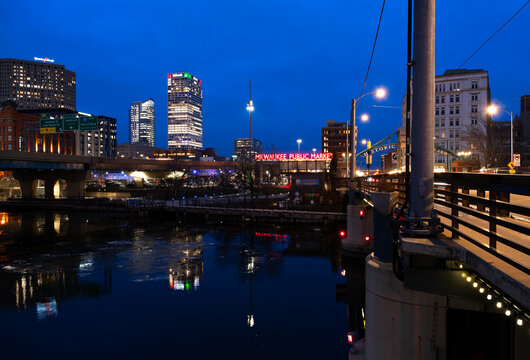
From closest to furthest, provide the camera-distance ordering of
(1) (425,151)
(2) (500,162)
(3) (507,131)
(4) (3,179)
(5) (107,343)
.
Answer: (1) (425,151), (5) (107,343), (2) (500,162), (3) (507,131), (4) (3,179)

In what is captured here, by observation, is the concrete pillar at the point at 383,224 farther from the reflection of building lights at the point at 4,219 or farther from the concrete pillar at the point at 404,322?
Result: the reflection of building lights at the point at 4,219

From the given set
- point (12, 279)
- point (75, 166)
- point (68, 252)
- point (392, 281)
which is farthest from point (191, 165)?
point (392, 281)

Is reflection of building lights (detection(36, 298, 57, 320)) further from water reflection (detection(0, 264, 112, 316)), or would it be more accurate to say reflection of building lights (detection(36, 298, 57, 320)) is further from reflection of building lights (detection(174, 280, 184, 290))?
reflection of building lights (detection(174, 280, 184, 290))

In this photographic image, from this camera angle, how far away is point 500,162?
57.4m

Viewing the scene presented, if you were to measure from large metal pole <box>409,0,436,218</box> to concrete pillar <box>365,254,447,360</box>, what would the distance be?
208 cm

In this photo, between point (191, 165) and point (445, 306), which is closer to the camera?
point (445, 306)

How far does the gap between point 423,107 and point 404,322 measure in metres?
4.51

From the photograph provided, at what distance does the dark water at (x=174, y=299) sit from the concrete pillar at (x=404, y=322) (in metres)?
8.35

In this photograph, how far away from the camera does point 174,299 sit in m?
21.0

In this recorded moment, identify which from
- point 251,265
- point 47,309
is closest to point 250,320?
point 251,265

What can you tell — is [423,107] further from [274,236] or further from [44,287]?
[274,236]

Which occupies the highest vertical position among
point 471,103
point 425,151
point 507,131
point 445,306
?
point 471,103

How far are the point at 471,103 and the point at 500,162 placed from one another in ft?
124

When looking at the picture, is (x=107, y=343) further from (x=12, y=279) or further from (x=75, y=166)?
(x=75, y=166)
